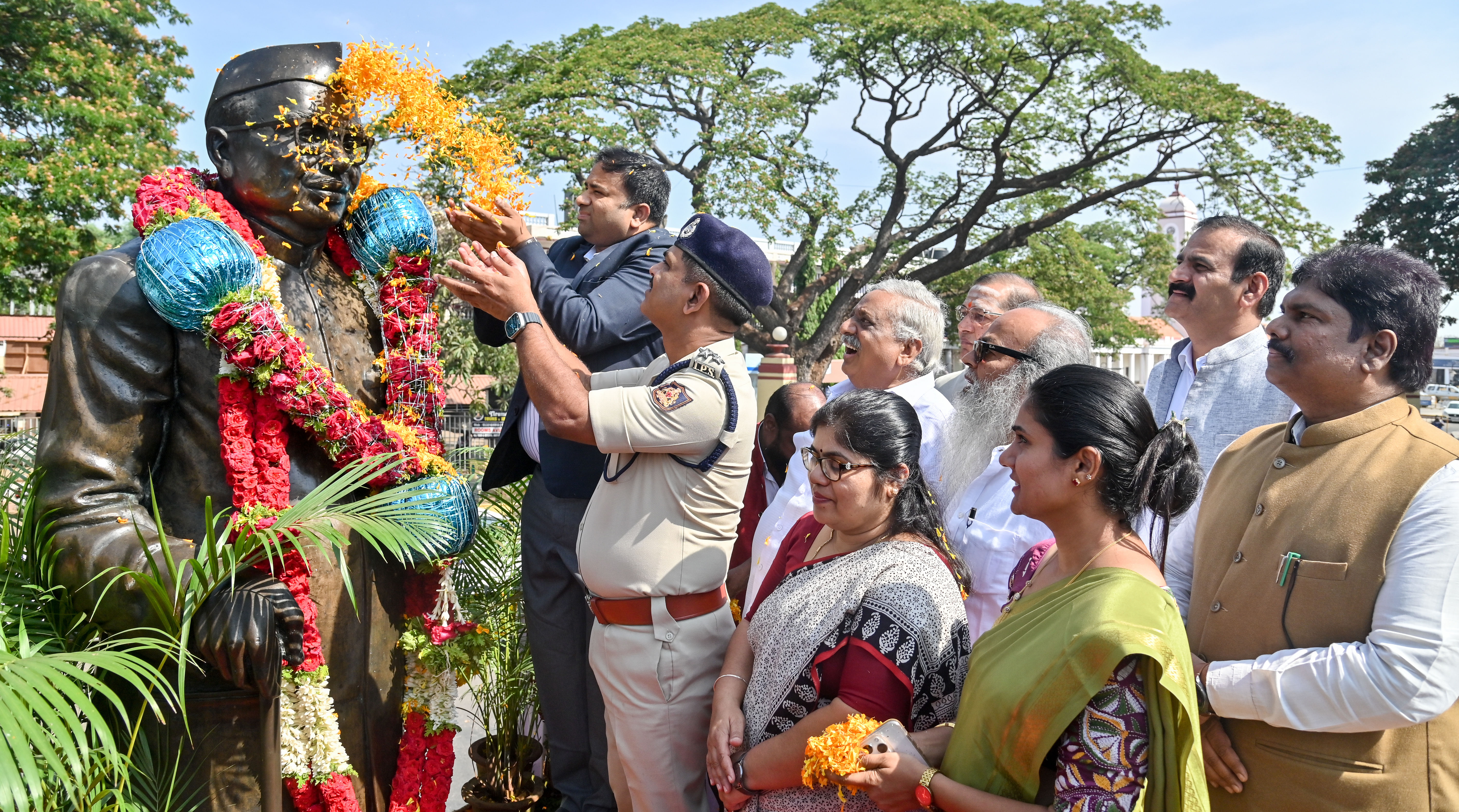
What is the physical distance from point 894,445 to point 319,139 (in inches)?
77.0

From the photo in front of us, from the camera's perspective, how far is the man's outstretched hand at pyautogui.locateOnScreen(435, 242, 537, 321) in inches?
107

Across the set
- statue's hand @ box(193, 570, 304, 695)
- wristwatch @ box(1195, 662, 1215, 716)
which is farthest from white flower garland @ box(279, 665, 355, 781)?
wristwatch @ box(1195, 662, 1215, 716)

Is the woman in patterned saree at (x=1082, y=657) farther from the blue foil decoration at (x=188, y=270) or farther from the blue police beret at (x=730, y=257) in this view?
the blue foil decoration at (x=188, y=270)

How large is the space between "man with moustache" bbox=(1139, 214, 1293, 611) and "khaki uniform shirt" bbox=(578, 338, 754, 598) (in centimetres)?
170

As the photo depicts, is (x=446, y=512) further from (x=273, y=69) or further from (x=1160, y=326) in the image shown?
(x=1160, y=326)

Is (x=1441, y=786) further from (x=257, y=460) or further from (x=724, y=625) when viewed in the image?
(x=257, y=460)

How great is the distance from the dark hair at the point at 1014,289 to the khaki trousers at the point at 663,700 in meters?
2.20

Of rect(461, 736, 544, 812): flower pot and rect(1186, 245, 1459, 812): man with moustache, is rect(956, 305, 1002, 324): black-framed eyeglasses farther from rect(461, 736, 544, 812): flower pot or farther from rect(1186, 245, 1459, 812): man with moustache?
rect(461, 736, 544, 812): flower pot

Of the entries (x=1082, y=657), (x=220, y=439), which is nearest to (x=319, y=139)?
(x=220, y=439)

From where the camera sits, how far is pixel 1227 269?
3.45 meters

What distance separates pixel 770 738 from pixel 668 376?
38.5 inches

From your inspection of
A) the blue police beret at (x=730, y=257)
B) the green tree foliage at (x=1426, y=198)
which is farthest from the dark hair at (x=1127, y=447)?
the green tree foliage at (x=1426, y=198)

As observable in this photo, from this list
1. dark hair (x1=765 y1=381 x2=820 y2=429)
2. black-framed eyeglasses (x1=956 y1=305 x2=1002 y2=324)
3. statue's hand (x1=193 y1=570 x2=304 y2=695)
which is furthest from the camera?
dark hair (x1=765 y1=381 x2=820 y2=429)

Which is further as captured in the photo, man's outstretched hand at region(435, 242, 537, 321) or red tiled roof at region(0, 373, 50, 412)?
red tiled roof at region(0, 373, 50, 412)
